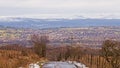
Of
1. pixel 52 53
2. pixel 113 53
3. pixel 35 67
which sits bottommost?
pixel 52 53

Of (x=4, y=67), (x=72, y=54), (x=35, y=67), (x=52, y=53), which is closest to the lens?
(x=4, y=67)

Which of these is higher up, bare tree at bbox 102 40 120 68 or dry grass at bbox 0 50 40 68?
bare tree at bbox 102 40 120 68

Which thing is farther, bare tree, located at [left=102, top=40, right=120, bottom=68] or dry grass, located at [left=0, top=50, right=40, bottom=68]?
dry grass, located at [left=0, top=50, right=40, bottom=68]

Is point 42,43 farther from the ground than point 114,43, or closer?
closer

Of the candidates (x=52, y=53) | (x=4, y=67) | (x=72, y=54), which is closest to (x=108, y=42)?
(x=4, y=67)

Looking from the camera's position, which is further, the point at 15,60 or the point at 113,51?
the point at 15,60

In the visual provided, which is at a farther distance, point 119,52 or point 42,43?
point 42,43

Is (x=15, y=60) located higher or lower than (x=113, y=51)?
lower

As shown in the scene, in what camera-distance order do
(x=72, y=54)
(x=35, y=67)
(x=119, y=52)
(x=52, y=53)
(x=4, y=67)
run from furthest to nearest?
(x=52, y=53) → (x=72, y=54) → (x=35, y=67) → (x=4, y=67) → (x=119, y=52)

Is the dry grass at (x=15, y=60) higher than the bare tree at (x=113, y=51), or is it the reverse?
the bare tree at (x=113, y=51)

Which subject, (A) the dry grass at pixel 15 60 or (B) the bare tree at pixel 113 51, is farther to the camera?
(A) the dry grass at pixel 15 60

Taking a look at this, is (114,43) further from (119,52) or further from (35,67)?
(35,67)
